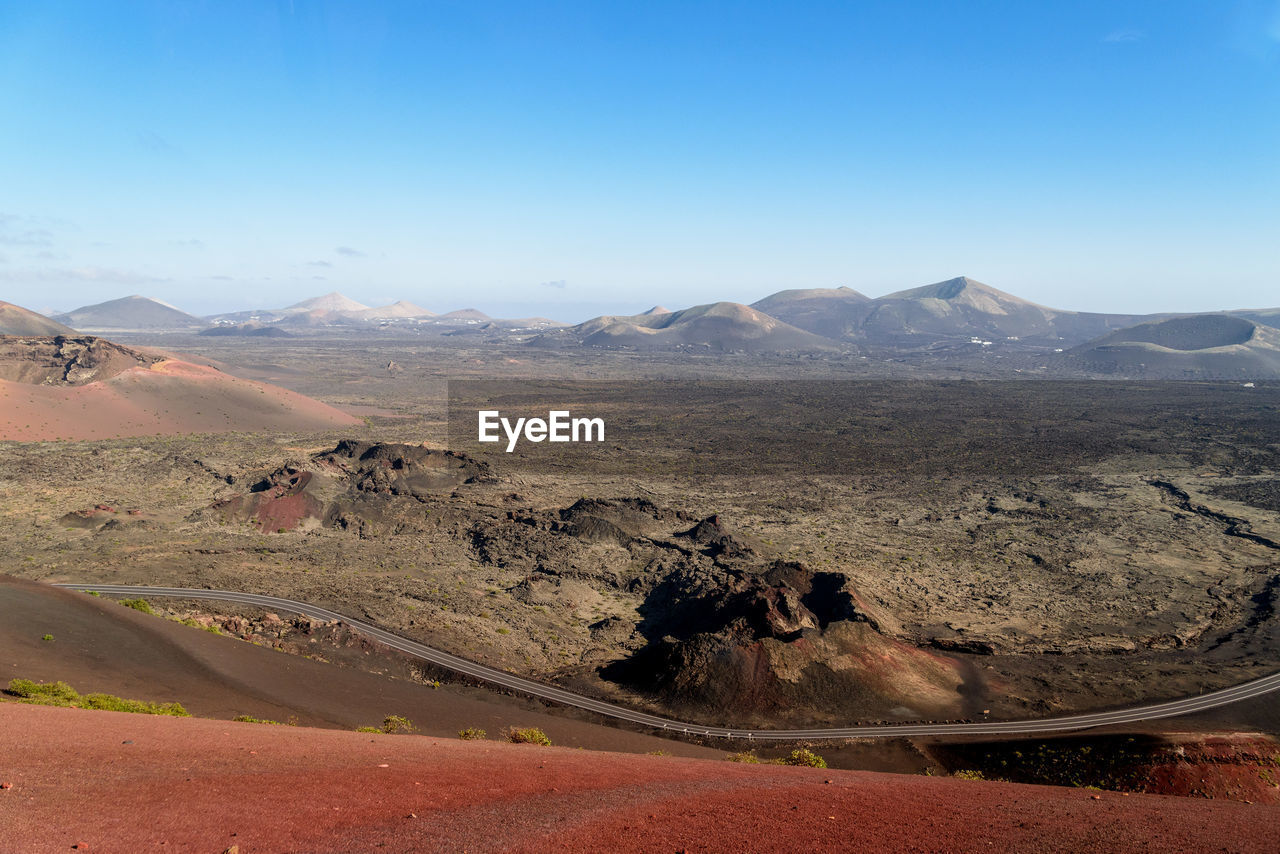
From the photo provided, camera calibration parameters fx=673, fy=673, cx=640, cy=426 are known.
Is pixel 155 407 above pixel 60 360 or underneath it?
underneath

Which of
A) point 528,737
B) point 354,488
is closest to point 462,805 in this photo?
point 528,737

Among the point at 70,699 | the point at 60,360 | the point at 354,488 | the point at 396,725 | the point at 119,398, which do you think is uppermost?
the point at 60,360

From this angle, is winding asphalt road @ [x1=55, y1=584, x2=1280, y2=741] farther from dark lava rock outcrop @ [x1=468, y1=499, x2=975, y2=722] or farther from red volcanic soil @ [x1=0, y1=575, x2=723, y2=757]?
red volcanic soil @ [x1=0, y1=575, x2=723, y2=757]

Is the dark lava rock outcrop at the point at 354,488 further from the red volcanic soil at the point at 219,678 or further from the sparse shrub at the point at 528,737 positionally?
the sparse shrub at the point at 528,737

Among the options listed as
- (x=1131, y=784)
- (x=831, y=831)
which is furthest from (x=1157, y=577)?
(x=831, y=831)

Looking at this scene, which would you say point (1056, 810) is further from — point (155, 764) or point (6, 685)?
point (6, 685)

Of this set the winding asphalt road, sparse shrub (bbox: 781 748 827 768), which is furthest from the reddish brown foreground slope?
the winding asphalt road

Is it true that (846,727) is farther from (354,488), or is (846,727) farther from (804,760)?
(354,488)
